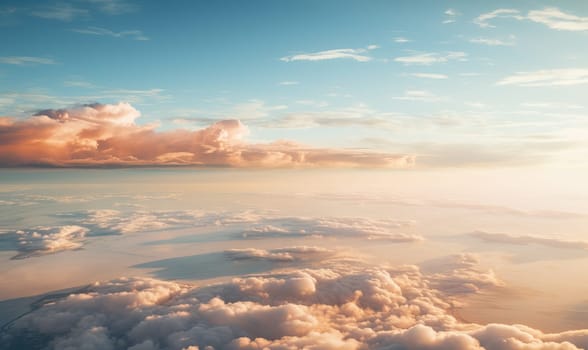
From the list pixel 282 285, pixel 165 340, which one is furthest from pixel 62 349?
pixel 282 285

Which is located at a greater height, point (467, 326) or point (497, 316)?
point (467, 326)

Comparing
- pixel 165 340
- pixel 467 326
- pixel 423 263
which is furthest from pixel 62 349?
pixel 423 263

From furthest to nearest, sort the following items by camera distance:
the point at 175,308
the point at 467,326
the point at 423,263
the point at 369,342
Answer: the point at 423,263 → the point at 175,308 → the point at 467,326 → the point at 369,342

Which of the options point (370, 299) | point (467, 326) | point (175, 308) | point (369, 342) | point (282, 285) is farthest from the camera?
point (282, 285)

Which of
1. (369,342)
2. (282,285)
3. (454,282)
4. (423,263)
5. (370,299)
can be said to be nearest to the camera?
(369,342)

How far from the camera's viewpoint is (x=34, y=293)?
152625mm

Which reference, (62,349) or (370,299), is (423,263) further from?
(62,349)

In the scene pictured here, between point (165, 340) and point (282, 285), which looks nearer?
point (165, 340)

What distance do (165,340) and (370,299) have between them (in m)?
59.6

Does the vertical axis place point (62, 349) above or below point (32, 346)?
above

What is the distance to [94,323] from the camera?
94.1 metres

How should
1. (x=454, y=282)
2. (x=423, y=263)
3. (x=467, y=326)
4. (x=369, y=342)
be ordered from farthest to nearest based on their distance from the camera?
(x=423, y=263), (x=454, y=282), (x=467, y=326), (x=369, y=342)

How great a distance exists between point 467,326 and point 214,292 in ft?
239

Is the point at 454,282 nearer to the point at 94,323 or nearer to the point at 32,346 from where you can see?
the point at 94,323
